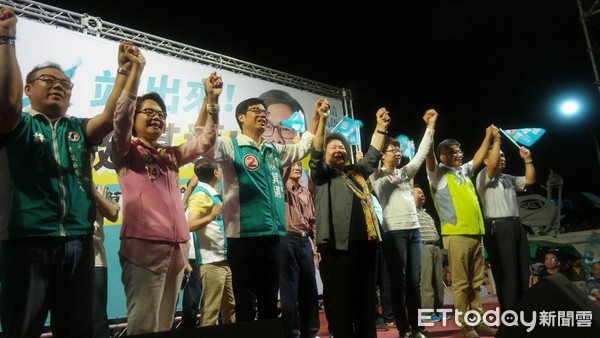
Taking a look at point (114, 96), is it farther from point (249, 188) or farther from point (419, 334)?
point (419, 334)

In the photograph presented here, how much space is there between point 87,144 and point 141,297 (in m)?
0.81

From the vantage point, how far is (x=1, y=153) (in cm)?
197

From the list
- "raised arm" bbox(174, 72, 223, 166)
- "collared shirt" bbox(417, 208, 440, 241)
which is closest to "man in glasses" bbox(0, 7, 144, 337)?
"raised arm" bbox(174, 72, 223, 166)

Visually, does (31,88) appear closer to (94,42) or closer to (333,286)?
(333,286)

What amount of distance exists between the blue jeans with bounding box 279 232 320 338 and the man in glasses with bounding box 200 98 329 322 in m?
1.04

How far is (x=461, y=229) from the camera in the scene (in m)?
3.82

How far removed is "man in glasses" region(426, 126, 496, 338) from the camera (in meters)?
3.76

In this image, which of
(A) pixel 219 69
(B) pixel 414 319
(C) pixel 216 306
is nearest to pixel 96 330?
(C) pixel 216 306

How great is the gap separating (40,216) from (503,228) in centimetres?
354

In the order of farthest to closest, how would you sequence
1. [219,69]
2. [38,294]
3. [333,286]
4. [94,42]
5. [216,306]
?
[219,69]
[94,42]
[216,306]
[333,286]
[38,294]

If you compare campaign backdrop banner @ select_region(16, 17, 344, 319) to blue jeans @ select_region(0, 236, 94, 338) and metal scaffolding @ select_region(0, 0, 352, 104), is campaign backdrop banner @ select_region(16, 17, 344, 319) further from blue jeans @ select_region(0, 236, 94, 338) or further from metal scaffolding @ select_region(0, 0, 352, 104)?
blue jeans @ select_region(0, 236, 94, 338)

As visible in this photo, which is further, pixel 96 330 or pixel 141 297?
pixel 96 330

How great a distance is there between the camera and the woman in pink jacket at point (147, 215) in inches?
87.5

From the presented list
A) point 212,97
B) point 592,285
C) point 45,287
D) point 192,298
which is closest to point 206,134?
point 212,97
